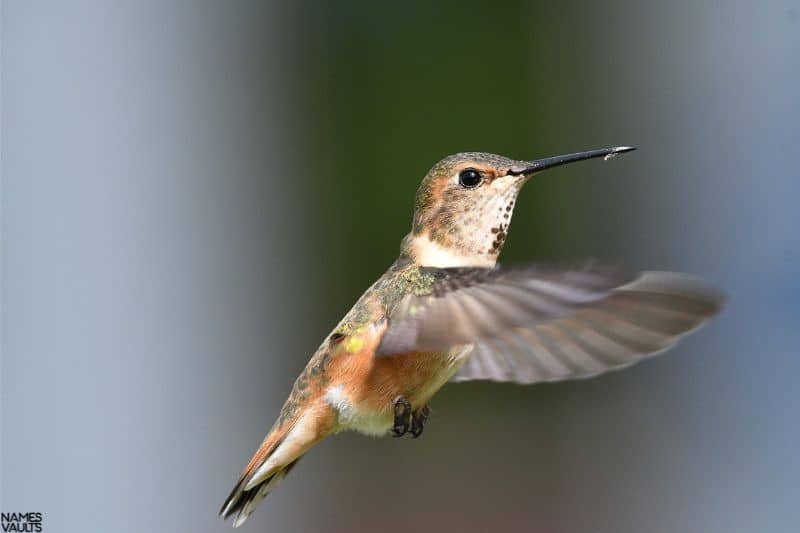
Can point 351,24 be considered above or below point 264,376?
above

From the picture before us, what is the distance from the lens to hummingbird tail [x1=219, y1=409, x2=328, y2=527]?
3.39 ft

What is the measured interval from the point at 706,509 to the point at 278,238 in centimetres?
194

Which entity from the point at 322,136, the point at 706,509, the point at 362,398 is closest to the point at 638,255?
the point at 706,509

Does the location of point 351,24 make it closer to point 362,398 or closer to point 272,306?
point 272,306

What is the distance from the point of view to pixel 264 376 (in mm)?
3324

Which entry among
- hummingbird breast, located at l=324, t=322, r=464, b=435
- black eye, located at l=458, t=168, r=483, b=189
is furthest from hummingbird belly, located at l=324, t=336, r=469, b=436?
black eye, located at l=458, t=168, r=483, b=189

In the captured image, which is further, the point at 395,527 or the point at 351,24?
the point at 351,24

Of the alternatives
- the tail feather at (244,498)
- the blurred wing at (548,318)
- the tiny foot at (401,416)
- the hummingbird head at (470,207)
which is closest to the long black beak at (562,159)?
the hummingbird head at (470,207)

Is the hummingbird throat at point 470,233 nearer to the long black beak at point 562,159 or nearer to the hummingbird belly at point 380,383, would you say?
the long black beak at point 562,159

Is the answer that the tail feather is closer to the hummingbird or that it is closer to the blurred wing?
the hummingbird

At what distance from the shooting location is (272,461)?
1.04 metres

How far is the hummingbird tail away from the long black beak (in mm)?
386

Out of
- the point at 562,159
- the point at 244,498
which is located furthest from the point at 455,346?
the point at 244,498

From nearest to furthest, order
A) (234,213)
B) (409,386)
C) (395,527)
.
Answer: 1. (409,386)
2. (395,527)
3. (234,213)
